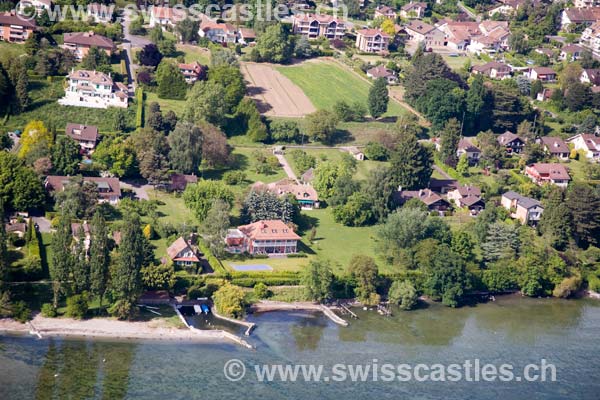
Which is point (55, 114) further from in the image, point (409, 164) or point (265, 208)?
point (409, 164)

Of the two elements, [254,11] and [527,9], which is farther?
[527,9]

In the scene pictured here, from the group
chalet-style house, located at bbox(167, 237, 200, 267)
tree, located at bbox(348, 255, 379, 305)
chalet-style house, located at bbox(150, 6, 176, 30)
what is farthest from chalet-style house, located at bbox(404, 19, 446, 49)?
chalet-style house, located at bbox(167, 237, 200, 267)

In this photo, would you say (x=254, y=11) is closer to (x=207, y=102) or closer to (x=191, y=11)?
(x=191, y=11)

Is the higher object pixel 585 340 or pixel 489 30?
pixel 489 30

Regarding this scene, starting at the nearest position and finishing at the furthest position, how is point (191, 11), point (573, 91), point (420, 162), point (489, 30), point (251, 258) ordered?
point (251, 258), point (420, 162), point (573, 91), point (191, 11), point (489, 30)

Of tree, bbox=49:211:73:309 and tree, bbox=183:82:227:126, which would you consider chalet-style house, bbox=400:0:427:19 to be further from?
tree, bbox=49:211:73:309

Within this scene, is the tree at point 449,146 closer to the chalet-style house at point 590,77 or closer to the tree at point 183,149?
the tree at point 183,149

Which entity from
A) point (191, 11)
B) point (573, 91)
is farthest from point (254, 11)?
point (573, 91)

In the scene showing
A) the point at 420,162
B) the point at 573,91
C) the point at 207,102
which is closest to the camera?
the point at 420,162

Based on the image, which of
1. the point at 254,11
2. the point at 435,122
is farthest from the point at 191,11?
the point at 435,122

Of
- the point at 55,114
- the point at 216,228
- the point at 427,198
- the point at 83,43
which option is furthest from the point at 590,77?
the point at 55,114
